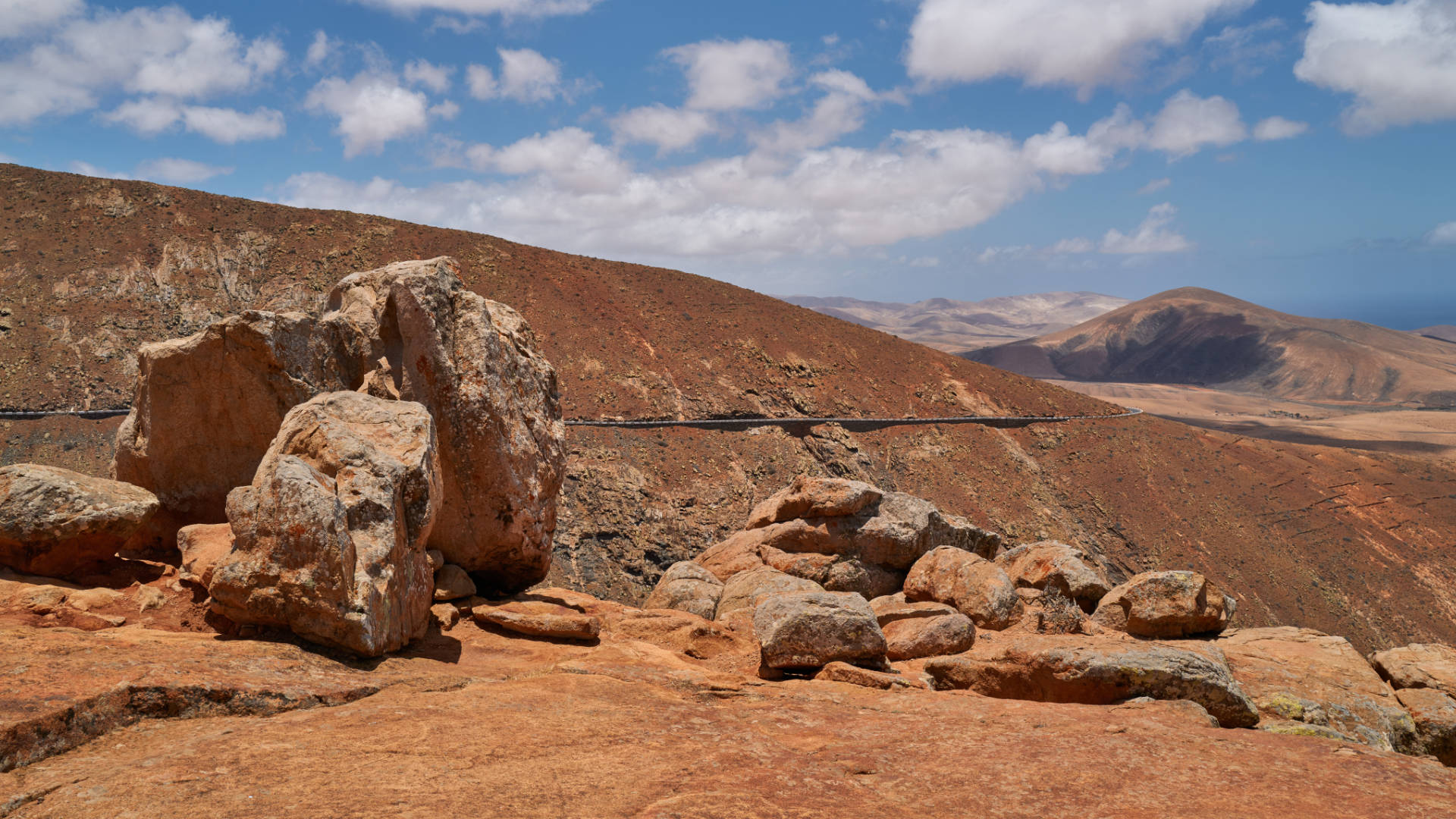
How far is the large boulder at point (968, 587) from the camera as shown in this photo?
13430 millimetres

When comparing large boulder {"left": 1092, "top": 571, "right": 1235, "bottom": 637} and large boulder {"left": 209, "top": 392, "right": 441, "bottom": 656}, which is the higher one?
large boulder {"left": 209, "top": 392, "right": 441, "bottom": 656}

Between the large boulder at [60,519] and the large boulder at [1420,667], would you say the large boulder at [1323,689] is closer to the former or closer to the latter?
the large boulder at [1420,667]

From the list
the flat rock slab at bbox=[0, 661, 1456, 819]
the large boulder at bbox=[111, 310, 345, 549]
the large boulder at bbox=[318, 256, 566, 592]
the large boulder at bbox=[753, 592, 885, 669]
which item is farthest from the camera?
the large boulder at bbox=[318, 256, 566, 592]

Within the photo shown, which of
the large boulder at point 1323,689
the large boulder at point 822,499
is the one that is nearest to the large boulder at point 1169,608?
the large boulder at point 1323,689

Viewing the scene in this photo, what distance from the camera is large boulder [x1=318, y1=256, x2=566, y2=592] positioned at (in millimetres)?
12406

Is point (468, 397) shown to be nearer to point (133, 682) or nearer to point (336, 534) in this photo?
point (336, 534)

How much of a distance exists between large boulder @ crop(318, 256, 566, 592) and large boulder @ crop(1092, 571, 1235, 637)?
369 inches

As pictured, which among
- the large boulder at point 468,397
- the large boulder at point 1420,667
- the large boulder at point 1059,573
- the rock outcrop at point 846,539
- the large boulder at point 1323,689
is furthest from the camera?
the rock outcrop at point 846,539

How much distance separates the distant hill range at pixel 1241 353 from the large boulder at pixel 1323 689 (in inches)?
5400

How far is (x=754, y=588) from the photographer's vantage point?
46.7 feet

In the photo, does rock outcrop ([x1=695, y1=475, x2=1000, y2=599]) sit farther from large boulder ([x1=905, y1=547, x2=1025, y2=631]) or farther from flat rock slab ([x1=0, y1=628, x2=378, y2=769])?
flat rock slab ([x1=0, y1=628, x2=378, y2=769])

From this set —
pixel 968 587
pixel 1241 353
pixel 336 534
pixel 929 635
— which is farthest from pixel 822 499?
pixel 1241 353

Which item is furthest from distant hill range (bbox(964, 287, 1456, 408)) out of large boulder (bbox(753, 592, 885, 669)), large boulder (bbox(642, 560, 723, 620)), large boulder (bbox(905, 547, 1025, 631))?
large boulder (bbox(753, 592, 885, 669))

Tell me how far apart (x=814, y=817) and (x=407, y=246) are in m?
61.1
